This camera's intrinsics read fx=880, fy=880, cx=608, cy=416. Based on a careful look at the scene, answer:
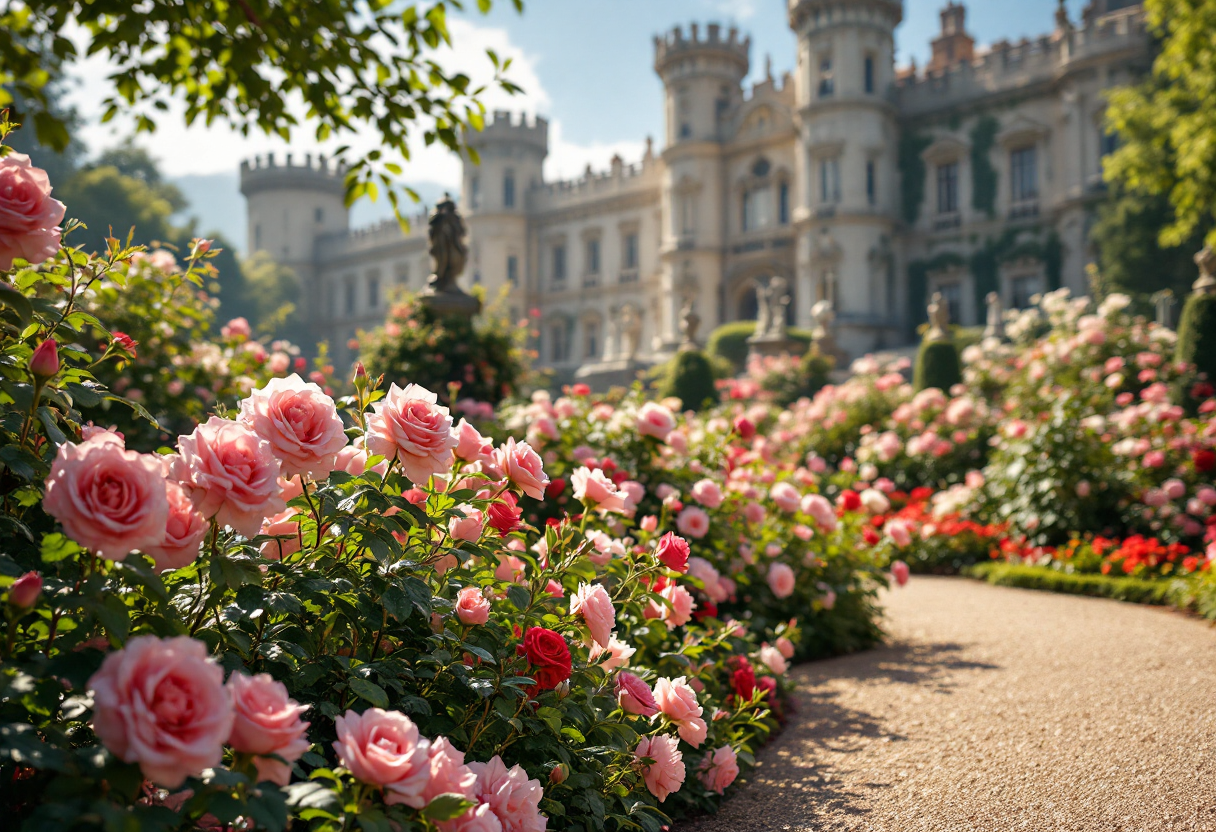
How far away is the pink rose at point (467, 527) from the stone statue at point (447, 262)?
662cm

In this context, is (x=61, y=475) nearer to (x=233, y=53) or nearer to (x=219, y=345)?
(x=233, y=53)

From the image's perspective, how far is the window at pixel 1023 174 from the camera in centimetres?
2688

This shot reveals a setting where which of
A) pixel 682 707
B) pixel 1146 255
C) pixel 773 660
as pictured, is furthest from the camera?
pixel 1146 255

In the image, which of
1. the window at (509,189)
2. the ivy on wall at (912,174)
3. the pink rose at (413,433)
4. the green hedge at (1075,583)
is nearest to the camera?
the pink rose at (413,433)

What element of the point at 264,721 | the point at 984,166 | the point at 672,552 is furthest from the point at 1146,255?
the point at 264,721

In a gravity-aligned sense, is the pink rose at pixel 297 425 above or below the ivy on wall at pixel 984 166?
below

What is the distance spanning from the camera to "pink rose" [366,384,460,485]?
1.78 m

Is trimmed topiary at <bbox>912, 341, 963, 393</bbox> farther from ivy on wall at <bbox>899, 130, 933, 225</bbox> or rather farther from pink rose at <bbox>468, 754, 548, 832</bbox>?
pink rose at <bbox>468, 754, 548, 832</bbox>

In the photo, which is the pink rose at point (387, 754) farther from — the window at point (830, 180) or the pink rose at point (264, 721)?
the window at point (830, 180)

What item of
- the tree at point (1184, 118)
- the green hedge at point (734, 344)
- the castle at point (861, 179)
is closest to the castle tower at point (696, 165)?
the castle at point (861, 179)

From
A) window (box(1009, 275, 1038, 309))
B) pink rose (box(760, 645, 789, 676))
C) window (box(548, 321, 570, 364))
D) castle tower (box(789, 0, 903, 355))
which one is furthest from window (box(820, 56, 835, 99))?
pink rose (box(760, 645, 789, 676))

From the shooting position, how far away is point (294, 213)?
48344 mm

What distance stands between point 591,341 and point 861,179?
48.0 ft

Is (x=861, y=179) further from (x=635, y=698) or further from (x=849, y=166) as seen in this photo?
(x=635, y=698)
